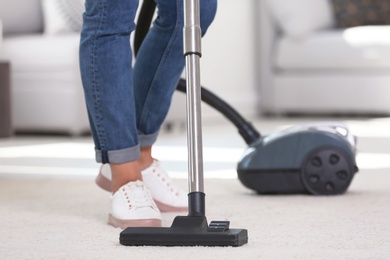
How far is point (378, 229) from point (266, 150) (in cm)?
48

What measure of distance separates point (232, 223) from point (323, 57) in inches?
123

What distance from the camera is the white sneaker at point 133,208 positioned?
1.55 metres

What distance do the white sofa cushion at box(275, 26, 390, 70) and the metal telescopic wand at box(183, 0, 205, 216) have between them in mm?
3240

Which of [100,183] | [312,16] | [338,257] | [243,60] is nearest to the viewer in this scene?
[338,257]

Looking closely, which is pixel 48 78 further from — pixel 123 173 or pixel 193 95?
pixel 193 95

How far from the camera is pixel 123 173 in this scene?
1.61 metres

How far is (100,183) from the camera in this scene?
183 centimetres

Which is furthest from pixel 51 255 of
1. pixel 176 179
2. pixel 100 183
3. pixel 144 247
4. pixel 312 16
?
pixel 312 16

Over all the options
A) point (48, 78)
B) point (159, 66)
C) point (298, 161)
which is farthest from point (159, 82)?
point (48, 78)

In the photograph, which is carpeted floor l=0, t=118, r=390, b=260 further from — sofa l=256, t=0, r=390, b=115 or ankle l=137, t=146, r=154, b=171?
sofa l=256, t=0, r=390, b=115

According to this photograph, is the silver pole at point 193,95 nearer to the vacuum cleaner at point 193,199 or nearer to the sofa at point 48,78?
the vacuum cleaner at point 193,199

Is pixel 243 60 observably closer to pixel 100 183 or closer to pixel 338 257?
pixel 100 183

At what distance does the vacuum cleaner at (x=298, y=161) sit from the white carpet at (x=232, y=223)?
0.03 metres


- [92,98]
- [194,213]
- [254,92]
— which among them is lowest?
[254,92]
